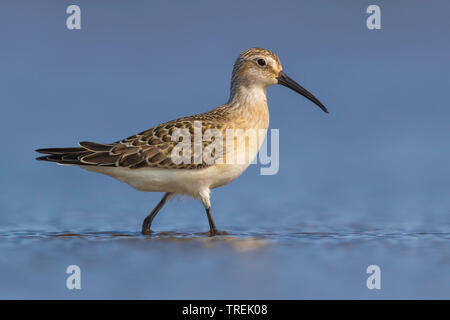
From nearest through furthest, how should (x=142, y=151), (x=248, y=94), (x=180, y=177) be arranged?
(x=180, y=177) → (x=142, y=151) → (x=248, y=94)

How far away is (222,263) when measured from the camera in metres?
10.2

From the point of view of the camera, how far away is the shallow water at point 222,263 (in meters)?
8.98

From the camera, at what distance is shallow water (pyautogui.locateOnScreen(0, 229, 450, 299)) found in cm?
898

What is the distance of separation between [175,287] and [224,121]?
152 inches

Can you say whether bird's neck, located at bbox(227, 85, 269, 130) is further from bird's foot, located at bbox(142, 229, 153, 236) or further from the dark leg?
bird's foot, located at bbox(142, 229, 153, 236)

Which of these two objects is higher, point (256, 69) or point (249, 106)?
point (256, 69)

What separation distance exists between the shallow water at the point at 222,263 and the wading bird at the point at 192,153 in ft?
2.76

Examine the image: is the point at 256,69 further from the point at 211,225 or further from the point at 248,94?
the point at 211,225

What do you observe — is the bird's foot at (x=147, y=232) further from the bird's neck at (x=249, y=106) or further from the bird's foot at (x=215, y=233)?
the bird's neck at (x=249, y=106)

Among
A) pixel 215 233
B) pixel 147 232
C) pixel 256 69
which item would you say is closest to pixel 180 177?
pixel 215 233

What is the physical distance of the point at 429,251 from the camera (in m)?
10.9

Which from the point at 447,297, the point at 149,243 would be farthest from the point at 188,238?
the point at 447,297

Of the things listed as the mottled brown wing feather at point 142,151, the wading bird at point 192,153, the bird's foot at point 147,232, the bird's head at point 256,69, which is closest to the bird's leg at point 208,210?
the wading bird at point 192,153

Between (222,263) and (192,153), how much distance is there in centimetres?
234
